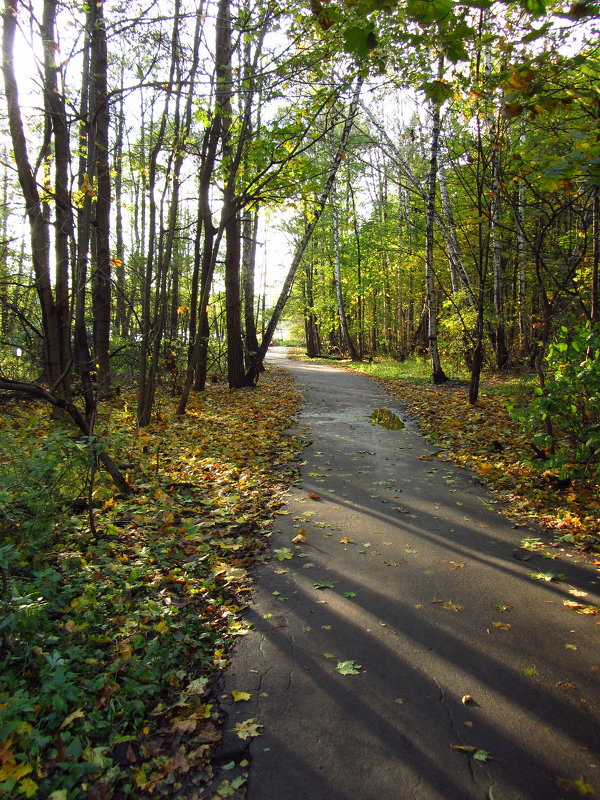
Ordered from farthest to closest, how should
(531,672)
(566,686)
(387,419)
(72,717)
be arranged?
(387,419), (531,672), (566,686), (72,717)

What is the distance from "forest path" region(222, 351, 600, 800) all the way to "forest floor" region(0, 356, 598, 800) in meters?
0.17

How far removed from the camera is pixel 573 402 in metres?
5.07

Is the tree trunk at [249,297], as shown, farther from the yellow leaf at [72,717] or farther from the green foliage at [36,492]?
the yellow leaf at [72,717]

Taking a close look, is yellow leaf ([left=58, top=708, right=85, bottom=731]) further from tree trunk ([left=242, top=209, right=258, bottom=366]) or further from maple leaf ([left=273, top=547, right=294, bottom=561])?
tree trunk ([left=242, top=209, right=258, bottom=366])

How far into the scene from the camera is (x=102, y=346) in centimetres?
1161

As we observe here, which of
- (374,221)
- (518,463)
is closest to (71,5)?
(518,463)

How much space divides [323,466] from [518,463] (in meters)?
2.64

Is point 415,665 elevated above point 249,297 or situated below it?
below

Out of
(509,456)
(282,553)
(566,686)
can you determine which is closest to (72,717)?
(282,553)

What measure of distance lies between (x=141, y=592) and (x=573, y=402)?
4546 mm

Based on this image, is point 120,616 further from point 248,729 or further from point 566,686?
point 566,686

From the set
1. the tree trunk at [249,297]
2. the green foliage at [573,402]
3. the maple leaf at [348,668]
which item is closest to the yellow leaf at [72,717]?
the maple leaf at [348,668]

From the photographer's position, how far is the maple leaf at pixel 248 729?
2482 mm

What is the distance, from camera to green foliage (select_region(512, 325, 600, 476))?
4.70m
